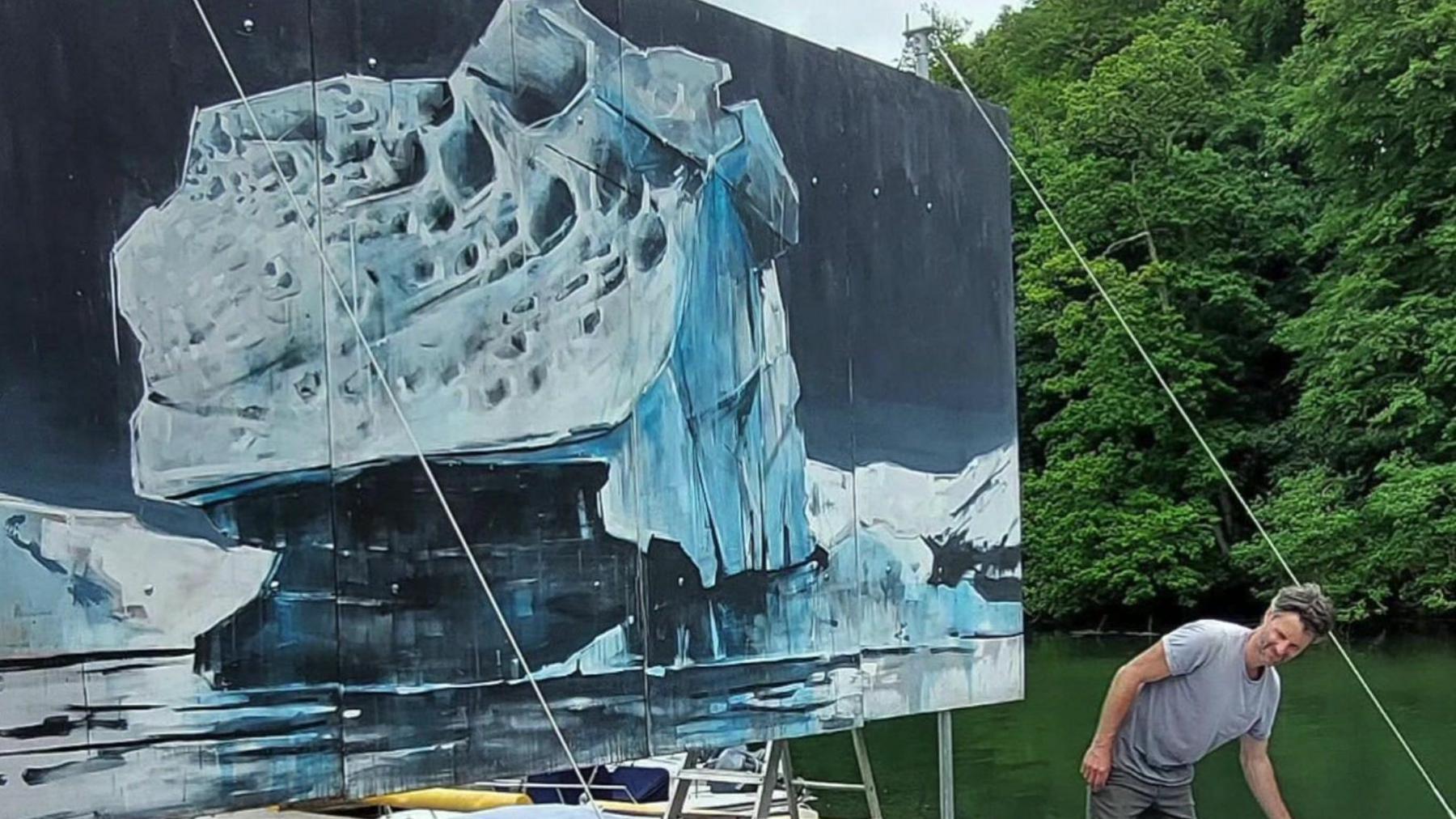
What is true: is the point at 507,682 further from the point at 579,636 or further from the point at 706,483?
the point at 706,483

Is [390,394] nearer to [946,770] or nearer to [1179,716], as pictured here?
[1179,716]

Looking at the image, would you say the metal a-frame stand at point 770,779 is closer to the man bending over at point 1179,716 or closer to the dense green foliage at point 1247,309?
the man bending over at point 1179,716

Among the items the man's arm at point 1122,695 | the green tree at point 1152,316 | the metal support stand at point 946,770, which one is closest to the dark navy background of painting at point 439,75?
the metal support stand at point 946,770

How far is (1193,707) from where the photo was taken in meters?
4.63

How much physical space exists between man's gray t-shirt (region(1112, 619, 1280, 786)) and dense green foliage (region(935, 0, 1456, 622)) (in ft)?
64.1

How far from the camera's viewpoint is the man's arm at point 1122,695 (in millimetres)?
4555

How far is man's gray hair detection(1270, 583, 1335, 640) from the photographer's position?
4.31 metres

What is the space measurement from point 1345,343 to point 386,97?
2275cm

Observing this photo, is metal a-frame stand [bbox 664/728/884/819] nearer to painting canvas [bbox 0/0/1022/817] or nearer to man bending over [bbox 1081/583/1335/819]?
painting canvas [bbox 0/0/1022/817]

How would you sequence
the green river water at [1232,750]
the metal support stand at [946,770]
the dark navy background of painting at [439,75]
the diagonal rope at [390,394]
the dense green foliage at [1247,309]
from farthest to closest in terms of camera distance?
the dense green foliage at [1247,309] → the green river water at [1232,750] → the metal support stand at [946,770] → the diagonal rope at [390,394] → the dark navy background of painting at [439,75]

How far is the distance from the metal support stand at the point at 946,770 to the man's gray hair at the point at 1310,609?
4.80 feet

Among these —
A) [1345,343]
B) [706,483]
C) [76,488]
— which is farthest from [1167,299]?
[76,488]

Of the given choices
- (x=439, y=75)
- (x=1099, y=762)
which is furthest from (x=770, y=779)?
(x=439, y=75)

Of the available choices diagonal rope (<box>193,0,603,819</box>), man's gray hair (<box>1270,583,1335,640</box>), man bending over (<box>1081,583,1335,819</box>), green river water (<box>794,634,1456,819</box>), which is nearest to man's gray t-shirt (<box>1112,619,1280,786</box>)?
man bending over (<box>1081,583,1335,819</box>)
